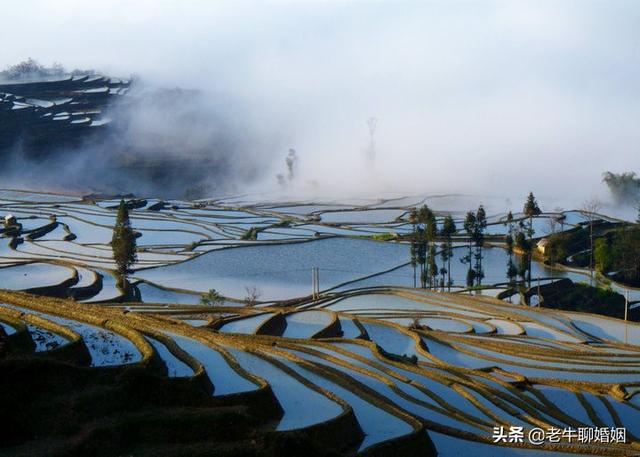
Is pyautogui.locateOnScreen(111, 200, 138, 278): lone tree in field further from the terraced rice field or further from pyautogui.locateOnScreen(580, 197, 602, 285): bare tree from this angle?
pyautogui.locateOnScreen(580, 197, 602, 285): bare tree

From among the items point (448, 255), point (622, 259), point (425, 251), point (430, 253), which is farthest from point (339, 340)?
point (622, 259)

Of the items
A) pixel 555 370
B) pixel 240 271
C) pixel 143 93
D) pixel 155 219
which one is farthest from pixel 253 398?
pixel 143 93

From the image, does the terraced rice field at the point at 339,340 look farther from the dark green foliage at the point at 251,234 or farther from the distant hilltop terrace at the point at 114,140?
the distant hilltop terrace at the point at 114,140

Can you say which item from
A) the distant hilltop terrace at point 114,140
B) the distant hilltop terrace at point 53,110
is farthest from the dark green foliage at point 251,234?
the distant hilltop terrace at point 53,110

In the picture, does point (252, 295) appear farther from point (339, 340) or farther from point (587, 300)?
point (587, 300)

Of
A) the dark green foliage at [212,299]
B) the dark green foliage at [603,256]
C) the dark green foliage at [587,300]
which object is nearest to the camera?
the dark green foliage at [212,299]

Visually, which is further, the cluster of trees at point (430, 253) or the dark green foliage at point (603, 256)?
the dark green foliage at point (603, 256)

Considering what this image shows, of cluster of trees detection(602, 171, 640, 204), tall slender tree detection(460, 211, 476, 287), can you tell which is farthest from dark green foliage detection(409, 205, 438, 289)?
cluster of trees detection(602, 171, 640, 204)
